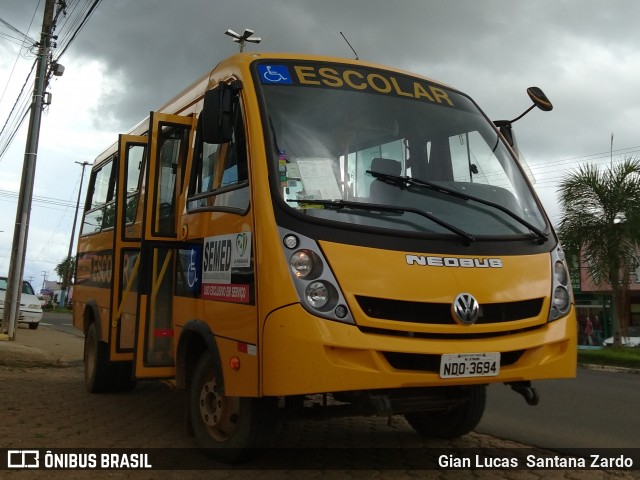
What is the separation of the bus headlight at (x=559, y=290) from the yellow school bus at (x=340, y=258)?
0.01 m

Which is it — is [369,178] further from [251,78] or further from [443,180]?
[251,78]

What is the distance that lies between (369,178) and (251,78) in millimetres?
1044

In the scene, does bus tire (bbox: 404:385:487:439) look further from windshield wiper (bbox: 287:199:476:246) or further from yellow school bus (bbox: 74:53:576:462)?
windshield wiper (bbox: 287:199:476:246)

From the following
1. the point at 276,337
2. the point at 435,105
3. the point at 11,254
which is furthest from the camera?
the point at 11,254

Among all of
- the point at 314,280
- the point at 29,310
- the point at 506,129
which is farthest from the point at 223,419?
the point at 29,310

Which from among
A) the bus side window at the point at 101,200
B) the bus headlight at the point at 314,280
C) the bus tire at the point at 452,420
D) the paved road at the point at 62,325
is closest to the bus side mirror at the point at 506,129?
the bus tire at the point at 452,420

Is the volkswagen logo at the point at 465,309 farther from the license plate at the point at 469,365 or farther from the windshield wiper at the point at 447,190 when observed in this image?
the windshield wiper at the point at 447,190

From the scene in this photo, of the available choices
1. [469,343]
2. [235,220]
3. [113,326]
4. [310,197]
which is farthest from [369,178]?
[113,326]

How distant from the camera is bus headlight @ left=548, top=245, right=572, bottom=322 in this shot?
4156mm

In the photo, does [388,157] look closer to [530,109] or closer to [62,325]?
[530,109]

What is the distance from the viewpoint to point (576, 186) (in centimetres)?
1617

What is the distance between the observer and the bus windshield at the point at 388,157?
4027 mm

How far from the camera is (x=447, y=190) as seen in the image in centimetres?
430

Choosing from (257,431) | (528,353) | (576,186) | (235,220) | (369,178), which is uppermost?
(576,186)
